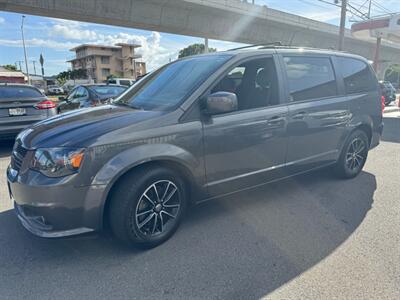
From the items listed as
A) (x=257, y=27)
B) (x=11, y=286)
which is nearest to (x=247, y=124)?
(x=11, y=286)

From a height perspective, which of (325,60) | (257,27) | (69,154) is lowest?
(69,154)

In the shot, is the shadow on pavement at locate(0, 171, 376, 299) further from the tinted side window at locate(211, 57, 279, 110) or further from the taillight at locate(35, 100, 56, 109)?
the taillight at locate(35, 100, 56, 109)

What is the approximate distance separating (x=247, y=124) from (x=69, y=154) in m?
1.79

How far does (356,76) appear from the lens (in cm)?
454

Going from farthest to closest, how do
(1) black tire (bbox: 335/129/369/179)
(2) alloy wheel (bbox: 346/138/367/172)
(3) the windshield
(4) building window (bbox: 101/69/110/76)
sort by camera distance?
(4) building window (bbox: 101/69/110/76) < (2) alloy wheel (bbox: 346/138/367/172) < (1) black tire (bbox: 335/129/369/179) < (3) the windshield

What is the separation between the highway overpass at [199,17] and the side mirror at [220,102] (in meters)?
13.0

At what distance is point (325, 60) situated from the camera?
412cm

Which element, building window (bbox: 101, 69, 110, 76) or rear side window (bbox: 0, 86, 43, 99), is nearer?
rear side window (bbox: 0, 86, 43, 99)

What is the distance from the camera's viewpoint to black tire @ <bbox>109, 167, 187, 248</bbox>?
2602mm

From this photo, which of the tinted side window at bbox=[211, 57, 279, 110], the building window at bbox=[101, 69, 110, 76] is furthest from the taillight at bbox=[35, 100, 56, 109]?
the building window at bbox=[101, 69, 110, 76]

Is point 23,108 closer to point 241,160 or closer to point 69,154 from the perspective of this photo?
point 69,154

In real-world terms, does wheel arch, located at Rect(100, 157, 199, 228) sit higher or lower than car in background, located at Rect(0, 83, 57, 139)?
lower

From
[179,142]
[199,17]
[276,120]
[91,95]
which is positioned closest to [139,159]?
[179,142]

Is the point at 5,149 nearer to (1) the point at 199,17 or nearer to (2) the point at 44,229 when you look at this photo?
(2) the point at 44,229
